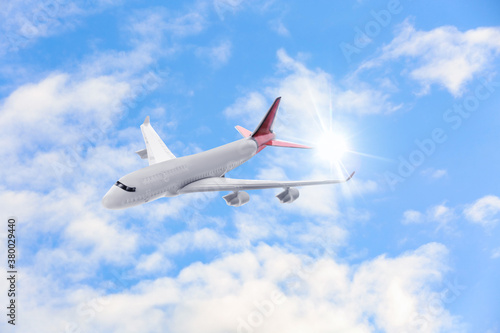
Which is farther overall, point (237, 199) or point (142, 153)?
point (142, 153)

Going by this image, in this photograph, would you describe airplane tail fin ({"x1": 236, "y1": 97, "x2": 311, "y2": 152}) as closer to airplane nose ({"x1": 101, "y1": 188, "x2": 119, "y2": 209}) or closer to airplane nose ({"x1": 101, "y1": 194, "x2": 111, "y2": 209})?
airplane nose ({"x1": 101, "y1": 188, "x2": 119, "y2": 209})

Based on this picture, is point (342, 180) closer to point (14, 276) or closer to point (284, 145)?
point (284, 145)

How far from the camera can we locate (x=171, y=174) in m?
36.1

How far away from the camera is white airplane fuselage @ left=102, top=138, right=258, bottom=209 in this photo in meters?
33.3

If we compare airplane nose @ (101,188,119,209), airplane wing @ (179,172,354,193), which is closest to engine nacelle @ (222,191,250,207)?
airplane wing @ (179,172,354,193)

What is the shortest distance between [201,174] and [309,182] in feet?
32.6

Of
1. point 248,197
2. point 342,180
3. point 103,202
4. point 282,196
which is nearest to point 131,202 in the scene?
point 103,202

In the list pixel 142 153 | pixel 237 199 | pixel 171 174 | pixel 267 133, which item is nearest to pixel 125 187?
pixel 171 174

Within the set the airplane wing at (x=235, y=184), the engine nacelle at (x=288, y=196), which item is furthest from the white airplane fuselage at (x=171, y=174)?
the engine nacelle at (x=288, y=196)

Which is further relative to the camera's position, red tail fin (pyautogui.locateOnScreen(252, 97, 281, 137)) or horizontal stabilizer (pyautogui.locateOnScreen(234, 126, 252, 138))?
horizontal stabilizer (pyautogui.locateOnScreen(234, 126, 252, 138))

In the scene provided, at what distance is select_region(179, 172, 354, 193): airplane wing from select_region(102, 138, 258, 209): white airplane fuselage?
62cm

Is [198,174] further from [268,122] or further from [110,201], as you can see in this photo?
[268,122]

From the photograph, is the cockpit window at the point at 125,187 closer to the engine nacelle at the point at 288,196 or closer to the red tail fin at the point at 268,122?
the engine nacelle at the point at 288,196

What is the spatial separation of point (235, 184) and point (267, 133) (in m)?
10.7
